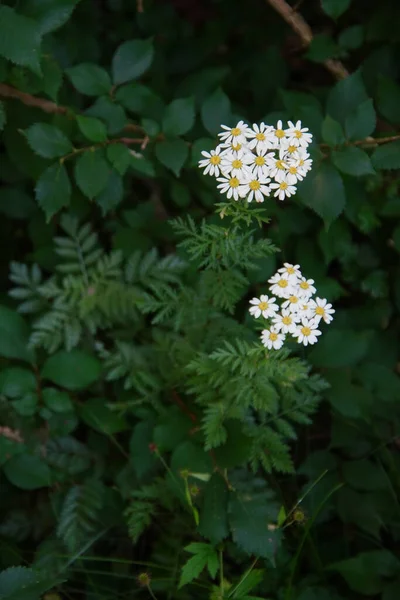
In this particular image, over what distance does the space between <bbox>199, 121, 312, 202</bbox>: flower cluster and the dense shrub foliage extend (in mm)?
179

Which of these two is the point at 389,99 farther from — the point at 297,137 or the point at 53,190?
the point at 53,190

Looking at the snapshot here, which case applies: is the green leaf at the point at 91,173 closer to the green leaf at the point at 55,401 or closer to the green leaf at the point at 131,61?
the green leaf at the point at 131,61

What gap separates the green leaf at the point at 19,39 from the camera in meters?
1.35

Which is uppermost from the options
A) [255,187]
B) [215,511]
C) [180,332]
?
[255,187]

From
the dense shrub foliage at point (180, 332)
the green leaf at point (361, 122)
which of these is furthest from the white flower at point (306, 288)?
the green leaf at point (361, 122)

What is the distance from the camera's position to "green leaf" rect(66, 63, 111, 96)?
5.23ft

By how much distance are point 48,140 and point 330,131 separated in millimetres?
663

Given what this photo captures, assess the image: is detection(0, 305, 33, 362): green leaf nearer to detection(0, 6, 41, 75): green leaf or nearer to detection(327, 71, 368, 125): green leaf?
detection(0, 6, 41, 75): green leaf

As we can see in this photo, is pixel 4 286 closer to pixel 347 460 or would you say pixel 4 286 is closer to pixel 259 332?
pixel 259 332

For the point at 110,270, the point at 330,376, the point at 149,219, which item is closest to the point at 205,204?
Answer: the point at 149,219

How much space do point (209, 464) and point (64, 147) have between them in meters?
0.83

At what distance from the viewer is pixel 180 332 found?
1724 mm

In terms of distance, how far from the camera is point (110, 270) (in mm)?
1762

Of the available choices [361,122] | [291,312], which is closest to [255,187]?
[291,312]
